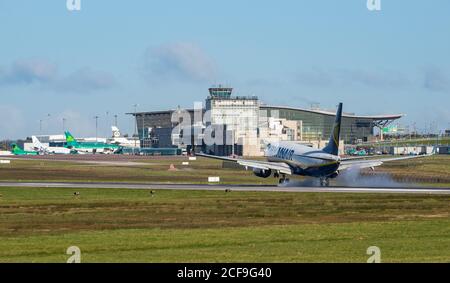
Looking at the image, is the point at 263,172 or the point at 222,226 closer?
the point at 222,226

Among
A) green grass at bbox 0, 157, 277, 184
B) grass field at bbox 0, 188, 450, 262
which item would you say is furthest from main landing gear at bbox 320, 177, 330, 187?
grass field at bbox 0, 188, 450, 262

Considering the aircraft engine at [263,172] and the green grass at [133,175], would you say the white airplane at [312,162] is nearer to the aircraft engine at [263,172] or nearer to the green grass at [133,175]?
the aircraft engine at [263,172]

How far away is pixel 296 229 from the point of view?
159 ft

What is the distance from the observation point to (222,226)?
50.1 m

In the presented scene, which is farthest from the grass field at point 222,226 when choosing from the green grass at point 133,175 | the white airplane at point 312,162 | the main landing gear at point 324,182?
the green grass at point 133,175

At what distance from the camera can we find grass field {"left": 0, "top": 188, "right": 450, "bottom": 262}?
37.8m

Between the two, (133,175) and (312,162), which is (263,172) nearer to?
(312,162)

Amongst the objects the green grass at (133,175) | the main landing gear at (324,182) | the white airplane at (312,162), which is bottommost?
the green grass at (133,175)

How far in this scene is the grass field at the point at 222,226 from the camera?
1486 inches

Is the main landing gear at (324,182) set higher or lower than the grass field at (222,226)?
lower

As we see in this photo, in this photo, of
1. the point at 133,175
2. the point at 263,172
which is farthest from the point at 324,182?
the point at 133,175

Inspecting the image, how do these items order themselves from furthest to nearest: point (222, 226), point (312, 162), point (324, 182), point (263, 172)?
point (263, 172), point (312, 162), point (324, 182), point (222, 226)

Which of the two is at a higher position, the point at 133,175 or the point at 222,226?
the point at 222,226
